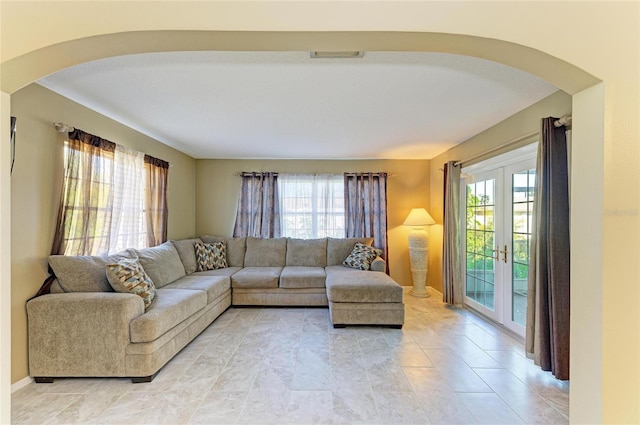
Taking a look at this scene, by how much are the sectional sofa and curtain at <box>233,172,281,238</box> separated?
26 centimetres

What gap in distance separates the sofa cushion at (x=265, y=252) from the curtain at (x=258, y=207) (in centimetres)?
21

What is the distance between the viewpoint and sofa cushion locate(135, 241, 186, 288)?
321 centimetres

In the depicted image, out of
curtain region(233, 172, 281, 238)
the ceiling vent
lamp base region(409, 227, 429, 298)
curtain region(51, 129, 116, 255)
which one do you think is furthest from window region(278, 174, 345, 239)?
the ceiling vent

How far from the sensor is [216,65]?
6.41 feet

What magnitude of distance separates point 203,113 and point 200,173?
2.56 meters

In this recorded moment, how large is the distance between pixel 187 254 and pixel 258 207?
1.44 metres

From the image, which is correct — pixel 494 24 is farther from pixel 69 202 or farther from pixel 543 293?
pixel 69 202

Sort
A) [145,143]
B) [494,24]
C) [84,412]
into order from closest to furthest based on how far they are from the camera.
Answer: [494,24] → [84,412] → [145,143]

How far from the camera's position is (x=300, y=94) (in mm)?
2412

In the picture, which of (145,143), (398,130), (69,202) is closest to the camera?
(69,202)

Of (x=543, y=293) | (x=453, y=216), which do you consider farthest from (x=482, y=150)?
(x=543, y=293)

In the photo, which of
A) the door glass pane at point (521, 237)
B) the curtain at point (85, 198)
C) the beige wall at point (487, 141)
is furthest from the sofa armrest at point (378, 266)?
the curtain at point (85, 198)

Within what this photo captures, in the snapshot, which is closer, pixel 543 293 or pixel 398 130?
pixel 543 293

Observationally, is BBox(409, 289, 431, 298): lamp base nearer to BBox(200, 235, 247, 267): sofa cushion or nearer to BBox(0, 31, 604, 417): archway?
BBox(200, 235, 247, 267): sofa cushion
